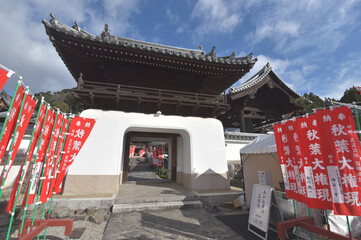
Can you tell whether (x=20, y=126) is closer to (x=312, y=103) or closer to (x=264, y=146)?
(x=264, y=146)

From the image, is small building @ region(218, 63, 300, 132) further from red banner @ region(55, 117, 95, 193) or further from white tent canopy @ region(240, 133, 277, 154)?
red banner @ region(55, 117, 95, 193)

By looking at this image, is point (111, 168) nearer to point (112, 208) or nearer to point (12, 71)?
point (112, 208)

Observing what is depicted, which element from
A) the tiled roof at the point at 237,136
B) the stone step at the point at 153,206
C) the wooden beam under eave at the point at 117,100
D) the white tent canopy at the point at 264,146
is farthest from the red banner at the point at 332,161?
the tiled roof at the point at 237,136

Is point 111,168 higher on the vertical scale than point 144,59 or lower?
lower

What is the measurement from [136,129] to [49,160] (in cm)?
562

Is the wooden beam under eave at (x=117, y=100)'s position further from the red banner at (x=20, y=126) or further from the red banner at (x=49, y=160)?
the red banner at (x=20, y=126)

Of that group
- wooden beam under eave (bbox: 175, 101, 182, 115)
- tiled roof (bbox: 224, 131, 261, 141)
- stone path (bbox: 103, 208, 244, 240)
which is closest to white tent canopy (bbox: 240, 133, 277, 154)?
stone path (bbox: 103, 208, 244, 240)

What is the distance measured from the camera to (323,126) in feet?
11.5

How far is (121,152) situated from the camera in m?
8.30

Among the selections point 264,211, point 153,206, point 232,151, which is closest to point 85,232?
point 153,206

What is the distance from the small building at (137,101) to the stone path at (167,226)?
2337mm

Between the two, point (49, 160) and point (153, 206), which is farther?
point (153, 206)

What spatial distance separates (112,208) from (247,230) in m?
4.99

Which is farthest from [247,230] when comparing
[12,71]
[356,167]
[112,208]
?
[12,71]
